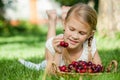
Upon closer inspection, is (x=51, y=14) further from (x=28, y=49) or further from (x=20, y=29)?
(x=20, y=29)

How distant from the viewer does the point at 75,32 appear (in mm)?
3682

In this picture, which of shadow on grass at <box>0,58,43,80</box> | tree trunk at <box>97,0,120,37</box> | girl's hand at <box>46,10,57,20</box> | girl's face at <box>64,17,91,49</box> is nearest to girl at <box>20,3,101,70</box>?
girl's face at <box>64,17,91,49</box>

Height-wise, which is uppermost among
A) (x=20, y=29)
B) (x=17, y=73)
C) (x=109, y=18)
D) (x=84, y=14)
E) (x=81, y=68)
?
(x=84, y=14)

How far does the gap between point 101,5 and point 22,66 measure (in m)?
5.18

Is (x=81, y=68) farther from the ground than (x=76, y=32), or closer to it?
closer to it

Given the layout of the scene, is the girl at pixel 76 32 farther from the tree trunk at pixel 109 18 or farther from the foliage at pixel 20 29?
the foliage at pixel 20 29

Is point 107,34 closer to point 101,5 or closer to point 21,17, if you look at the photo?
point 101,5

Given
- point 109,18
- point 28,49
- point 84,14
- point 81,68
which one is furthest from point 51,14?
point 109,18

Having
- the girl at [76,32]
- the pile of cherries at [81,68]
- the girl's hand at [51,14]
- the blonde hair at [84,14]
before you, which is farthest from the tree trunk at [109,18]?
the pile of cherries at [81,68]

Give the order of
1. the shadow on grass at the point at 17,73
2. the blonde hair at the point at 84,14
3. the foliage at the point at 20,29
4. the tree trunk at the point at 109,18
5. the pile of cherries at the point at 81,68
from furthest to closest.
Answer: the foliage at the point at 20,29, the tree trunk at the point at 109,18, the blonde hair at the point at 84,14, the shadow on grass at the point at 17,73, the pile of cherries at the point at 81,68

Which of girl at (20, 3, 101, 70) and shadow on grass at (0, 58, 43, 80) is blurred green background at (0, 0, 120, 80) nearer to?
shadow on grass at (0, 58, 43, 80)

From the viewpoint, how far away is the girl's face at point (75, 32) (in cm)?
369

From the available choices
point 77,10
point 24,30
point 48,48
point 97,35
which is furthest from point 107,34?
point 24,30

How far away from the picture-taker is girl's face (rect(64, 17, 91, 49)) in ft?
12.1
